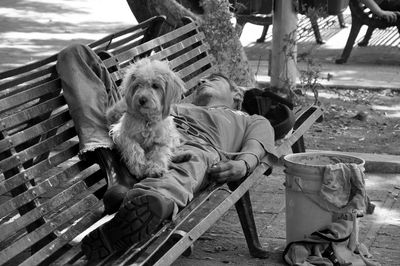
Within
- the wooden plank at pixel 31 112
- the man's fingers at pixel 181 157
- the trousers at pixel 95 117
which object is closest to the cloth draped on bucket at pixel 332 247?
the trousers at pixel 95 117

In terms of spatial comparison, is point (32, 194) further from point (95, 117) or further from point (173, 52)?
point (173, 52)

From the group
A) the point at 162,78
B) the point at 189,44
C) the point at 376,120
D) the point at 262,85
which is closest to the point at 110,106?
the point at 162,78

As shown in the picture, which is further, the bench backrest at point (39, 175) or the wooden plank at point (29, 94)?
the wooden plank at point (29, 94)

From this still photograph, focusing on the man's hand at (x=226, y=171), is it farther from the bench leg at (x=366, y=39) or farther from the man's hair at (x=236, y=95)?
the bench leg at (x=366, y=39)

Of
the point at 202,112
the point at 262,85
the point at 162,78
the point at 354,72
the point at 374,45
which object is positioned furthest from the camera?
the point at 374,45

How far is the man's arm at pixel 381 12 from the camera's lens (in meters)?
10.5

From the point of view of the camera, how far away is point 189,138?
4.78 m

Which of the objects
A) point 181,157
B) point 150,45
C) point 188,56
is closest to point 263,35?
point 188,56

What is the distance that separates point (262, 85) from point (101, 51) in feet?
14.9

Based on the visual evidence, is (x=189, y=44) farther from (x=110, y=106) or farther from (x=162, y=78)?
(x=162, y=78)

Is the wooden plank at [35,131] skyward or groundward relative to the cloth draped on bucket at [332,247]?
skyward

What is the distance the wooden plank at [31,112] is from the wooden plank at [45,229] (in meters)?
0.49

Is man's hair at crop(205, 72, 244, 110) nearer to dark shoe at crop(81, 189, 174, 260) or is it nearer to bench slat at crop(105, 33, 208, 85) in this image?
bench slat at crop(105, 33, 208, 85)

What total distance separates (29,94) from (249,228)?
145 cm
